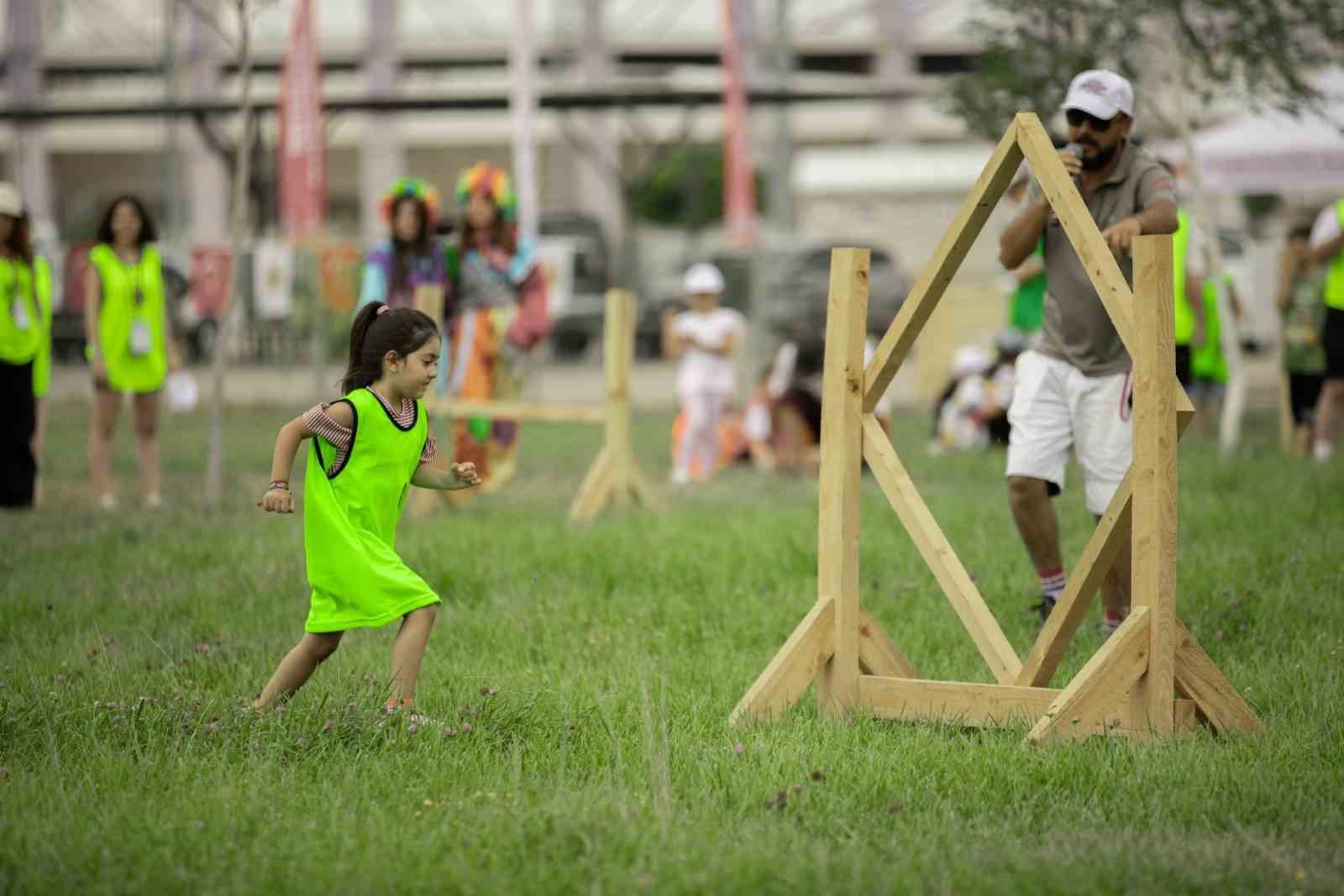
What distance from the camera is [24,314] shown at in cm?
1019

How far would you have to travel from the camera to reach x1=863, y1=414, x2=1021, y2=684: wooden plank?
16.6 feet

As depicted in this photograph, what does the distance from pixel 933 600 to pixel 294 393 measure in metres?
16.0

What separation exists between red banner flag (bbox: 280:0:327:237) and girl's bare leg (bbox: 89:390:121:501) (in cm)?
802

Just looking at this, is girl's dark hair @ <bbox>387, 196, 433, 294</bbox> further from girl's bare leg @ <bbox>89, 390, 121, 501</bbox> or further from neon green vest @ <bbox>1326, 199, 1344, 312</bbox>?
neon green vest @ <bbox>1326, 199, 1344, 312</bbox>

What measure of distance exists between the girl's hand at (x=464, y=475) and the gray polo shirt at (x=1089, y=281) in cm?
223

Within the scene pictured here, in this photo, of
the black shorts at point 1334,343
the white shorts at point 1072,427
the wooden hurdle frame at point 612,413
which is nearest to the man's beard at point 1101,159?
the white shorts at point 1072,427

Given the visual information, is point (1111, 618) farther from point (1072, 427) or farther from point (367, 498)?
point (367, 498)

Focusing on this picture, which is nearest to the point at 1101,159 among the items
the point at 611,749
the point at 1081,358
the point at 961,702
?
the point at 1081,358

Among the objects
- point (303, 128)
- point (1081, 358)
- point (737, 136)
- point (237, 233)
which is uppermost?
point (737, 136)

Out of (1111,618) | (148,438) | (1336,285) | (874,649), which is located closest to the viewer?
(874,649)

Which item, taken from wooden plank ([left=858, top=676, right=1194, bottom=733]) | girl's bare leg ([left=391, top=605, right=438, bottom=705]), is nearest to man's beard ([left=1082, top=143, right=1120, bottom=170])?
wooden plank ([left=858, top=676, right=1194, bottom=733])

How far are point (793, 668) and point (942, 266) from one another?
1.26 meters

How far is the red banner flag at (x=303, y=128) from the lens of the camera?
18672 mm

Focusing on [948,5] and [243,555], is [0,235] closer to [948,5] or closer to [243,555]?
[243,555]
